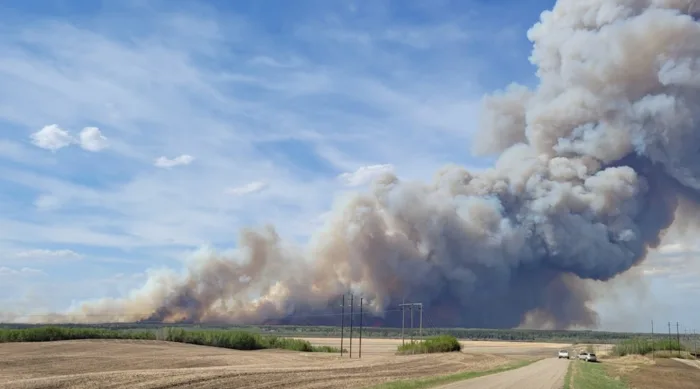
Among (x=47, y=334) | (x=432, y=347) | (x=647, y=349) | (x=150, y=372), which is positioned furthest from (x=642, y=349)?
(x=150, y=372)

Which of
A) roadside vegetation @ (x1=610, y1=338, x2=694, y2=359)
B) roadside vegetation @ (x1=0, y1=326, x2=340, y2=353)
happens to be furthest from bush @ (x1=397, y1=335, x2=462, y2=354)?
roadside vegetation @ (x1=610, y1=338, x2=694, y2=359)

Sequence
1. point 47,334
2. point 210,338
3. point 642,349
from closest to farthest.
Result: 1. point 47,334
2. point 210,338
3. point 642,349

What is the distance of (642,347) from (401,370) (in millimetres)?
92941

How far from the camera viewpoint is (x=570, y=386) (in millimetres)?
42406

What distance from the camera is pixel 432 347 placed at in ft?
320

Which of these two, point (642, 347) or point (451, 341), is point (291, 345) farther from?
point (642, 347)

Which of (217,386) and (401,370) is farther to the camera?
(401,370)

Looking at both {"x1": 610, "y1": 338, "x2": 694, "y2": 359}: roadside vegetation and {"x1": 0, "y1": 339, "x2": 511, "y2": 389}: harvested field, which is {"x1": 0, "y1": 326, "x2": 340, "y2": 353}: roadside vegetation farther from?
{"x1": 610, "y1": 338, "x2": 694, "y2": 359}: roadside vegetation

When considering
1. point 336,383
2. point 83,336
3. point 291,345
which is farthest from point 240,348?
point 336,383

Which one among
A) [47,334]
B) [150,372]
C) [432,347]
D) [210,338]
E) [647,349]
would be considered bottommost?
[647,349]

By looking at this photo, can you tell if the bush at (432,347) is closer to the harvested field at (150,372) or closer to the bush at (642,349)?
the harvested field at (150,372)

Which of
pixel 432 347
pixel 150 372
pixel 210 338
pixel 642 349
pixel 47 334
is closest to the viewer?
pixel 150 372

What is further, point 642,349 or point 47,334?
point 642,349

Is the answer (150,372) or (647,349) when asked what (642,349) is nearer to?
(647,349)
